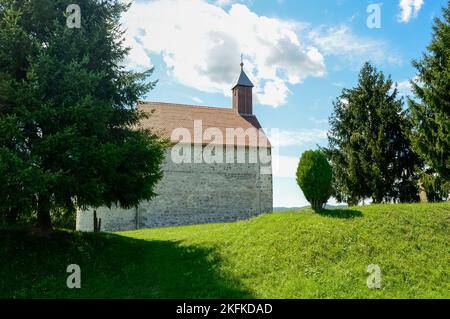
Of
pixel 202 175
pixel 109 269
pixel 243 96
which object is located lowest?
pixel 109 269

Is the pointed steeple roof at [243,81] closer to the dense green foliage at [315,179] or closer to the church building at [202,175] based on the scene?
the church building at [202,175]

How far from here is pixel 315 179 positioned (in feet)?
46.5

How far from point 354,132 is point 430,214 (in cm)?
1145

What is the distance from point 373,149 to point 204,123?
39.9 ft

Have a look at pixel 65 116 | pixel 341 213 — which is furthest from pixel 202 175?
pixel 65 116

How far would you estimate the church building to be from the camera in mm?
24500

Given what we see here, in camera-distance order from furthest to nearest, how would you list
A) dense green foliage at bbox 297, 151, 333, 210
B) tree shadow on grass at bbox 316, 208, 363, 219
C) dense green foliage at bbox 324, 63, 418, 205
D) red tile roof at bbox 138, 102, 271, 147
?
red tile roof at bbox 138, 102, 271, 147, dense green foliage at bbox 324, 63, 418, 205, dense green foliage at bbox 297, 151, 333, 210, tree shadow on grass at bbox 316, 208, 363, 219

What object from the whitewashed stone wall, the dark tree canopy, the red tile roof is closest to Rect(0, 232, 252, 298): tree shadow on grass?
the dark tree canopy

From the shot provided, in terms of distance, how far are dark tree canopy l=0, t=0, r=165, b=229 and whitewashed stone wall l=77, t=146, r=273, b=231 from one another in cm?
1131

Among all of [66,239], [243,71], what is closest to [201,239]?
[66,239]

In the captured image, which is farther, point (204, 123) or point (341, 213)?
point (204, 123)

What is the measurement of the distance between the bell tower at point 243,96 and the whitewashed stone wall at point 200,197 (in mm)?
4712

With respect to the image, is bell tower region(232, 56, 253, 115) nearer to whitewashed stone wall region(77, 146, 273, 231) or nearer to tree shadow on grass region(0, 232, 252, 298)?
whitewashed stone wall region(77, 146, 273, 231)

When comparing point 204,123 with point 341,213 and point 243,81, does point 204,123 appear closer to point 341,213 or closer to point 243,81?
point 243,81
